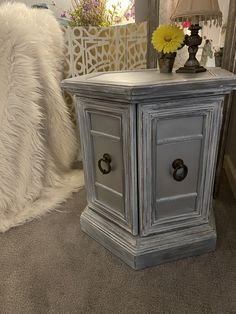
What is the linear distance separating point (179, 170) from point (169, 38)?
1.55 feet

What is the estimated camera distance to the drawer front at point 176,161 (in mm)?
808

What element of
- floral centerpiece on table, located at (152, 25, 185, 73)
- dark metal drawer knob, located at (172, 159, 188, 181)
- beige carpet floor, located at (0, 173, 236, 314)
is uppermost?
floral centerpiece on table, located at (152, 25, 185, 73)

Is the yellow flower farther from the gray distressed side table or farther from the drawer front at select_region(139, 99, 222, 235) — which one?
the drawer front at select_region(139, 99, 222, 235)

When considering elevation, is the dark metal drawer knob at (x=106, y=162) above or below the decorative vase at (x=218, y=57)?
below

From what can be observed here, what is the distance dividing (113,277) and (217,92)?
0.72 metres

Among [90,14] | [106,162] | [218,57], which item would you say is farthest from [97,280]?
[90,14]

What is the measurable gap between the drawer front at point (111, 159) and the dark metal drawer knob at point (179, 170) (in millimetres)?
140

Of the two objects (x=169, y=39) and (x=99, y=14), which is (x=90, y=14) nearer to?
(x=99, y=14)

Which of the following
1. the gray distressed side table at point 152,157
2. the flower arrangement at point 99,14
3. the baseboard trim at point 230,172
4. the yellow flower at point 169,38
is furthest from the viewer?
the flower arrangement at point 99,14

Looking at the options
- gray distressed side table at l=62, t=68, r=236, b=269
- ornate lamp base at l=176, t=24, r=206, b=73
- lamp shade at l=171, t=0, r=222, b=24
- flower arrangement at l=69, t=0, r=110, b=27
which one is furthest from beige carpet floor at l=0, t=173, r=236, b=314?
flower arrangement at l=69, t=0, r=110, b=27

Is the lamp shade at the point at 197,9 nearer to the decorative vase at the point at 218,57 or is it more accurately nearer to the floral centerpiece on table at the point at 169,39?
the floral centerpiece on table at the point at 169,39

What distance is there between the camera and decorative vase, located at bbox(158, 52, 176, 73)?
96 centimetres

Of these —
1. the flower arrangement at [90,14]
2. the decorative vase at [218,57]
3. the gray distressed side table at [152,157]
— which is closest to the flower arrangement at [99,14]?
the flower arrangement at [90,14]

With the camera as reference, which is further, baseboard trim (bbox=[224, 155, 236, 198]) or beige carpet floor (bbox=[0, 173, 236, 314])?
baseboard trim (bbox=[224, 155, 236, 198])
